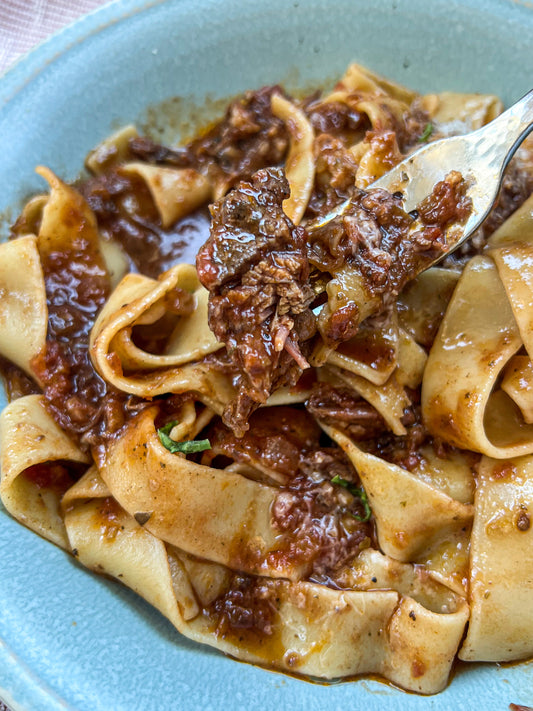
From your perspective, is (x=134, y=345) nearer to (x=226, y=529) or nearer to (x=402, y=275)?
(x=226, y=529)

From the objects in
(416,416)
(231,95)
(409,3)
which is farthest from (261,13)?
(416,416)

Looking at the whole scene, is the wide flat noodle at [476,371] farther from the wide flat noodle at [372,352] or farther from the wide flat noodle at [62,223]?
the wide flat noodle at [62,223]

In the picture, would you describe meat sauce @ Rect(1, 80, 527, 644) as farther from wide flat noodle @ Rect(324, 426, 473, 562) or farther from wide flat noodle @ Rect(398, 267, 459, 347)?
wide flat noodle @ Rect(398, 267, 459, 347)

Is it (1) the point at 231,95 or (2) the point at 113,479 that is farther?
(1) the point at 231,95

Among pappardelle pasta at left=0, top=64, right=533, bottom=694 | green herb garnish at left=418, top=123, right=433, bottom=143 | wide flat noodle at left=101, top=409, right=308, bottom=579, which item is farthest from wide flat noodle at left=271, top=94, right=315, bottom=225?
wide flat noodle at left=101, top=409, right=308, bottom=579

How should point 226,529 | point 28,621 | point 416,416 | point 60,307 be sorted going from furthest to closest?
point 60,307
point 416,416
point 226,529
point 28,621

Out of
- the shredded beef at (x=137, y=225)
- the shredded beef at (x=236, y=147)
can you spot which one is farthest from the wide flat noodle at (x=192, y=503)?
the shredded beef at (x=236, y=147)

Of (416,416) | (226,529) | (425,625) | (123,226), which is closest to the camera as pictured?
(425,625)
